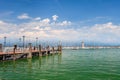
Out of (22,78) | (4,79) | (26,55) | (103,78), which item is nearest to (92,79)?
(103,78)

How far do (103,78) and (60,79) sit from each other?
6530 mm

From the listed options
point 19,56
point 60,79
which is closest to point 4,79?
point 60,79

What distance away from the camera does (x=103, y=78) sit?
3238 cm

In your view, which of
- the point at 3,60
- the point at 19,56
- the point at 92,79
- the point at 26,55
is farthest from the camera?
the point at 26,55

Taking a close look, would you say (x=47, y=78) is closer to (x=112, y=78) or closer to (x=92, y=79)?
(x=92, y=79)

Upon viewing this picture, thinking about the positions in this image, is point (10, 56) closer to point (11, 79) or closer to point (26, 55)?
point (26, 55)

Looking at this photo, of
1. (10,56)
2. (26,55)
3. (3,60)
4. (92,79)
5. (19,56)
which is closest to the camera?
(92,79)

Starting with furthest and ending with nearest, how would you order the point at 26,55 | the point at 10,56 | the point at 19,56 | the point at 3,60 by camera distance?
the point at 26,55 → the point at 19,56 → the point at 10,56 → the point at 3,60

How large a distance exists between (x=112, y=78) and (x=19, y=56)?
1587 inches

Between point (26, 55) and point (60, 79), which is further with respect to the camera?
point (26, 55)

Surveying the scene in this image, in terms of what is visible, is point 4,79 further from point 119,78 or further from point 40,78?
point 119,78

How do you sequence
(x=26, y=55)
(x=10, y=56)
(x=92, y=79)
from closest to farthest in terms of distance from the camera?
(x=92, y=79) < (x=10, y=56) < (x=26, y=55)

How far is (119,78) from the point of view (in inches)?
1275

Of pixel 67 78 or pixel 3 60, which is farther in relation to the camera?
pixel 3 60
